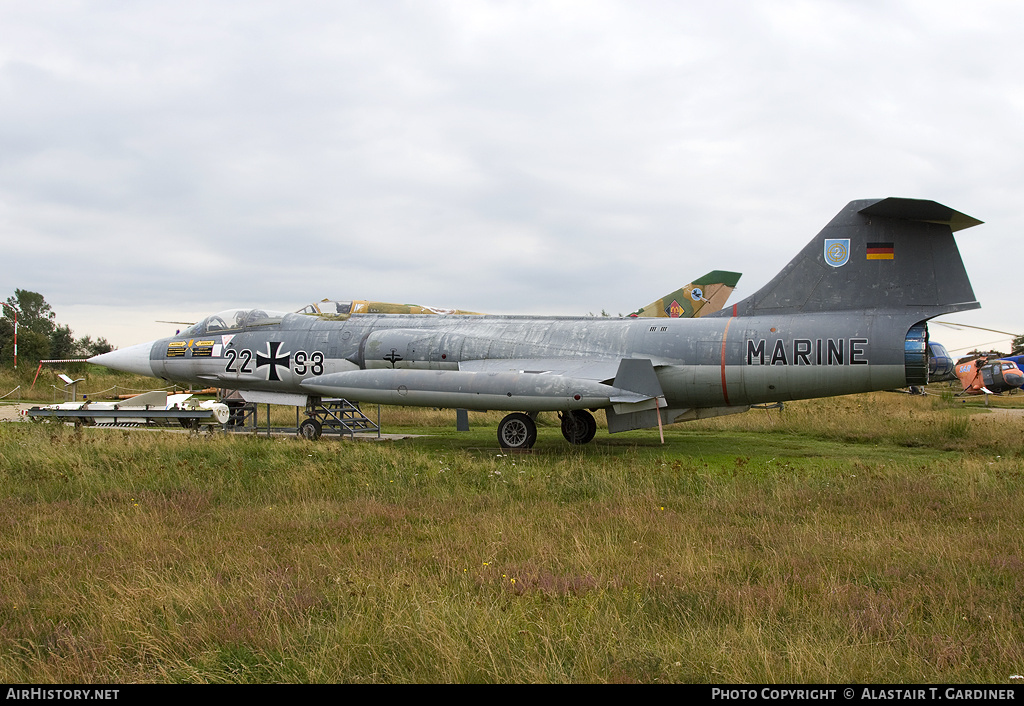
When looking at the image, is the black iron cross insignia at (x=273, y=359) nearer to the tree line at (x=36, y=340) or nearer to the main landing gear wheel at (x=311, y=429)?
the main landing gear wheel at (x=311, y=429)

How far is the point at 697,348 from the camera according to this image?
14109 mm

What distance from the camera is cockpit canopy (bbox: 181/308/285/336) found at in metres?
17.7

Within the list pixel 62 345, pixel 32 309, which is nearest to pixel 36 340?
pixel 62 345

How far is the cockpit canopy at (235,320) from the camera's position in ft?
58.1

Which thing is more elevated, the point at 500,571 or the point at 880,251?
the point at 880,251

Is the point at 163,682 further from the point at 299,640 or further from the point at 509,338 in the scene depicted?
the point at 509,338

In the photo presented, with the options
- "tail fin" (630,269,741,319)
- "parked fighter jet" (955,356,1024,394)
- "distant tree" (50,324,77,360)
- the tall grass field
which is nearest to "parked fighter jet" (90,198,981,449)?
the tall grass field

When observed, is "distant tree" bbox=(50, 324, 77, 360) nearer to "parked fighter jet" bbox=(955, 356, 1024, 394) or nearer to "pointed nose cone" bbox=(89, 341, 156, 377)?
"pointed nose cone" bbox=(89, 341, 156, 377)

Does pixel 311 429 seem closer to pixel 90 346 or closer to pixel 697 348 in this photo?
pixel 697 348

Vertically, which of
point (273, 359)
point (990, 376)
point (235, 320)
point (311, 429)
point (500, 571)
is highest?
point (235, 320)

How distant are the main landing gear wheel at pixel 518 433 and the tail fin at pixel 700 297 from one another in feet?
23.7

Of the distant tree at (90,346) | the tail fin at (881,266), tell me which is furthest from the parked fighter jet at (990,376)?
the distant tree at (90,346)

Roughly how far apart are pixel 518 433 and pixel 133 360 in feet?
33.1

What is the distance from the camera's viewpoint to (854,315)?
13.2 m
